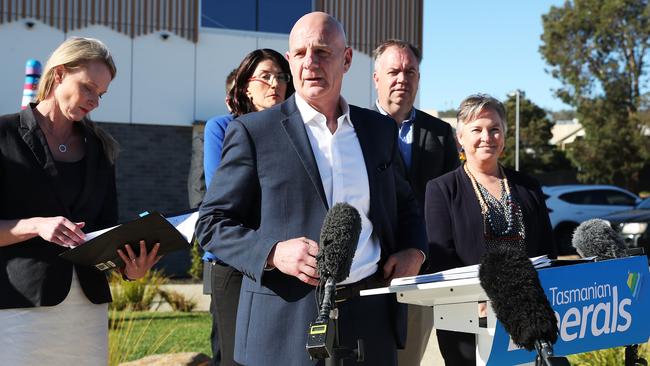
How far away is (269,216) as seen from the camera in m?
3.10

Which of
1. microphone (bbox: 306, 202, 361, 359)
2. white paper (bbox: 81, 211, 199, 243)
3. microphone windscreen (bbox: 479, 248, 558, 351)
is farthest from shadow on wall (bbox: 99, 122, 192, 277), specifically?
microphone windscreen (bbox: 479, 248, 558, 351)

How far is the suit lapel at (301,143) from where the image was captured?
310 cm

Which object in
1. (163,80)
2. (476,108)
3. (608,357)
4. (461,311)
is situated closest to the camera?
(461,311)

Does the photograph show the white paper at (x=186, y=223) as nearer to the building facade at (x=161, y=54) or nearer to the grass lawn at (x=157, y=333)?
the grass lawn at (x=157, y=333)

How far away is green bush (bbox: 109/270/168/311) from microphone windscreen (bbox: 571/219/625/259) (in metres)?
7.83

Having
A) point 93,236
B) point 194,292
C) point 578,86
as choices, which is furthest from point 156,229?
point 578,86

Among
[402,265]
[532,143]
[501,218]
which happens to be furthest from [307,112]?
[532,143]

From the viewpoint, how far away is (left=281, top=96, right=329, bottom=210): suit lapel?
10.2ft

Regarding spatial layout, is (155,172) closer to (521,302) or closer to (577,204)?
(577,204)

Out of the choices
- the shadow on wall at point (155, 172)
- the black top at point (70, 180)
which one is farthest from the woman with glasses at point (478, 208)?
the shadow on wall at point (155, 172)

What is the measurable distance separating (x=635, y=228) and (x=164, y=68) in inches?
384

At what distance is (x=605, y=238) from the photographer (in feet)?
12.3

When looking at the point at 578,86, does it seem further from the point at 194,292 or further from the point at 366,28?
the point at 194,292

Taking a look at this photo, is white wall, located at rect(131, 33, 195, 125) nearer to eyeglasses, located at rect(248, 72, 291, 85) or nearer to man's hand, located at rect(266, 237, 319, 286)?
eyeglasses, located at rect(248, 72, 291, 85)
